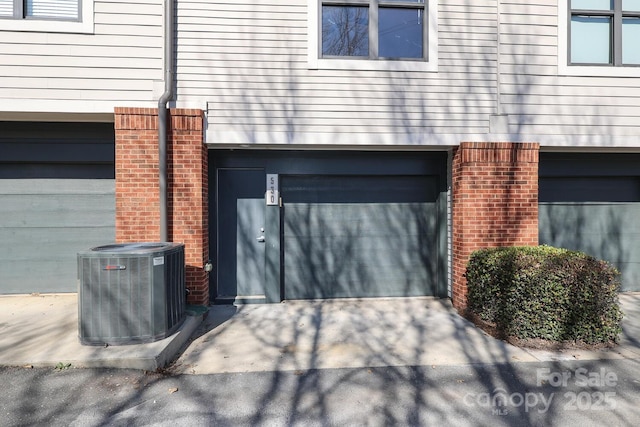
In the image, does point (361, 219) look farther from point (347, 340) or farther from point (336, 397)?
point (336, 397)

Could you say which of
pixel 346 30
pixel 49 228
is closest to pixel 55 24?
pixel 49 228

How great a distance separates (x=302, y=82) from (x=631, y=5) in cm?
550

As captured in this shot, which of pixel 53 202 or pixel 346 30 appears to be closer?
pixel 346 30

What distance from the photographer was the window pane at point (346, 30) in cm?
529

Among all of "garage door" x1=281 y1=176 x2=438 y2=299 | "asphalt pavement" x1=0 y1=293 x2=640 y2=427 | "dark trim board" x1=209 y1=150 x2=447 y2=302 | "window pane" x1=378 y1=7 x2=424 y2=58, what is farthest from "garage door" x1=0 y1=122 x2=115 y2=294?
"window pane" x1=378 y1=7 x2=424 y2=58

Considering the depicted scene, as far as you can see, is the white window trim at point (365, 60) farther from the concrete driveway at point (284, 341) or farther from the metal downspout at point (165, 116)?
the concrete driveway at point (284, 341)

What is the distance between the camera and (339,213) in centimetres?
587

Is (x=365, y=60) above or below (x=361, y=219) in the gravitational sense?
above

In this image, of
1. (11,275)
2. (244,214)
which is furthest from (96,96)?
(11,275)

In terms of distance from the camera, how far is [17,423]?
258 cm

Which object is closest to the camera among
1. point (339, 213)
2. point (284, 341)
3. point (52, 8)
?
point (284, 341)

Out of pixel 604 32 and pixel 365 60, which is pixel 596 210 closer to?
pixel 604 32

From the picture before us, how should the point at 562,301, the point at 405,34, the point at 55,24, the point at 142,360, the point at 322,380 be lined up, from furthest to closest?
1. the point at 405,34
2. the point at 55,24
3. the point at 562,301
4. the point at 142,360
5. the point at 322,380

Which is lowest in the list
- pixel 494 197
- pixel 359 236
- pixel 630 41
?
pixel 359 236
